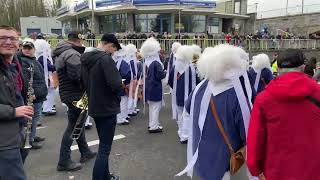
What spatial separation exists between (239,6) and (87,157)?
4113 cm

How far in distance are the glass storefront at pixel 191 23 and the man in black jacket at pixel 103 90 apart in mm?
30534

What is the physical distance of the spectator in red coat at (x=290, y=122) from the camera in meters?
2.62

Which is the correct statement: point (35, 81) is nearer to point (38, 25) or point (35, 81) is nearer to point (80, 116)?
point (80, 116)

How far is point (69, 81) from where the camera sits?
5.42m

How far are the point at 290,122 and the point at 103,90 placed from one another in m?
2.38

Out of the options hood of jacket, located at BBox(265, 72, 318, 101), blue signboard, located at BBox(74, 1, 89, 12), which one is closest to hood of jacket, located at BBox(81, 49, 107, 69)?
hood of jacket, located at BBox(265, 72, 318, 101)

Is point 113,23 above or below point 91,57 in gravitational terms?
above

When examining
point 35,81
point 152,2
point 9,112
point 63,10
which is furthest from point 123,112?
point 63,10

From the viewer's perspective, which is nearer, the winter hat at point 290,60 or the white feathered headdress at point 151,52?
the winter hat at point 290,60

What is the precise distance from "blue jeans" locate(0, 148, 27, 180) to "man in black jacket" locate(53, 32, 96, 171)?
2144 millimetres

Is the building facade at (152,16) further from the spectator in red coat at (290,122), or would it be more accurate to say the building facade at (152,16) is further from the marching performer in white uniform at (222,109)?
the spectator in red coat at (290,122)

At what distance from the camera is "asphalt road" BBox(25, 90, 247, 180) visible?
5.38 m

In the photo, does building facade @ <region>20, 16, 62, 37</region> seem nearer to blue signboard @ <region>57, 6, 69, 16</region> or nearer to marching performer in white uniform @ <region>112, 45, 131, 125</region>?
blue signboard @ <region>57, 6, 69, 16</region>

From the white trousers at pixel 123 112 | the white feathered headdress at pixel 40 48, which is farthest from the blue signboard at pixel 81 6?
the white trousers at pixel 123 112
